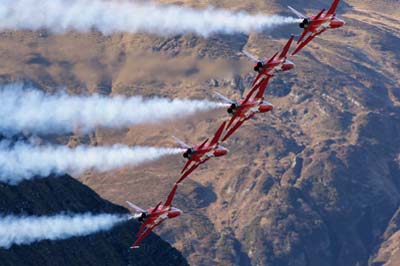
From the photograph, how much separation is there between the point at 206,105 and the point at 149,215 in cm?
1955

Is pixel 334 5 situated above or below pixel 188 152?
above

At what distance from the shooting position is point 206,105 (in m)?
200

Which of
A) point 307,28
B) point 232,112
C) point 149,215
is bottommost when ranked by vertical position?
point 149,215

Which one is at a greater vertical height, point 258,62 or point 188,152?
point 258,62

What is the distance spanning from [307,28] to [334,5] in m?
5.64

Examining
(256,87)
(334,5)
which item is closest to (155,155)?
(256,87)

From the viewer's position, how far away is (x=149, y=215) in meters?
198

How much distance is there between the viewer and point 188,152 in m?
197

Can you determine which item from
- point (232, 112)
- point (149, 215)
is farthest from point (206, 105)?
point (149, 215)

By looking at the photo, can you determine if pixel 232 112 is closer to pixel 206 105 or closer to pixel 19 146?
pixel 206 105

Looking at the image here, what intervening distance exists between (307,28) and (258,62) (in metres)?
9.42

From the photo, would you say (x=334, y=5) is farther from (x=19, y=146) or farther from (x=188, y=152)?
(x=19, y=146)

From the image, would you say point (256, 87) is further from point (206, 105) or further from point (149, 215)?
point (149, 215)

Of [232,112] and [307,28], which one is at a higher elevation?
[307,28]
